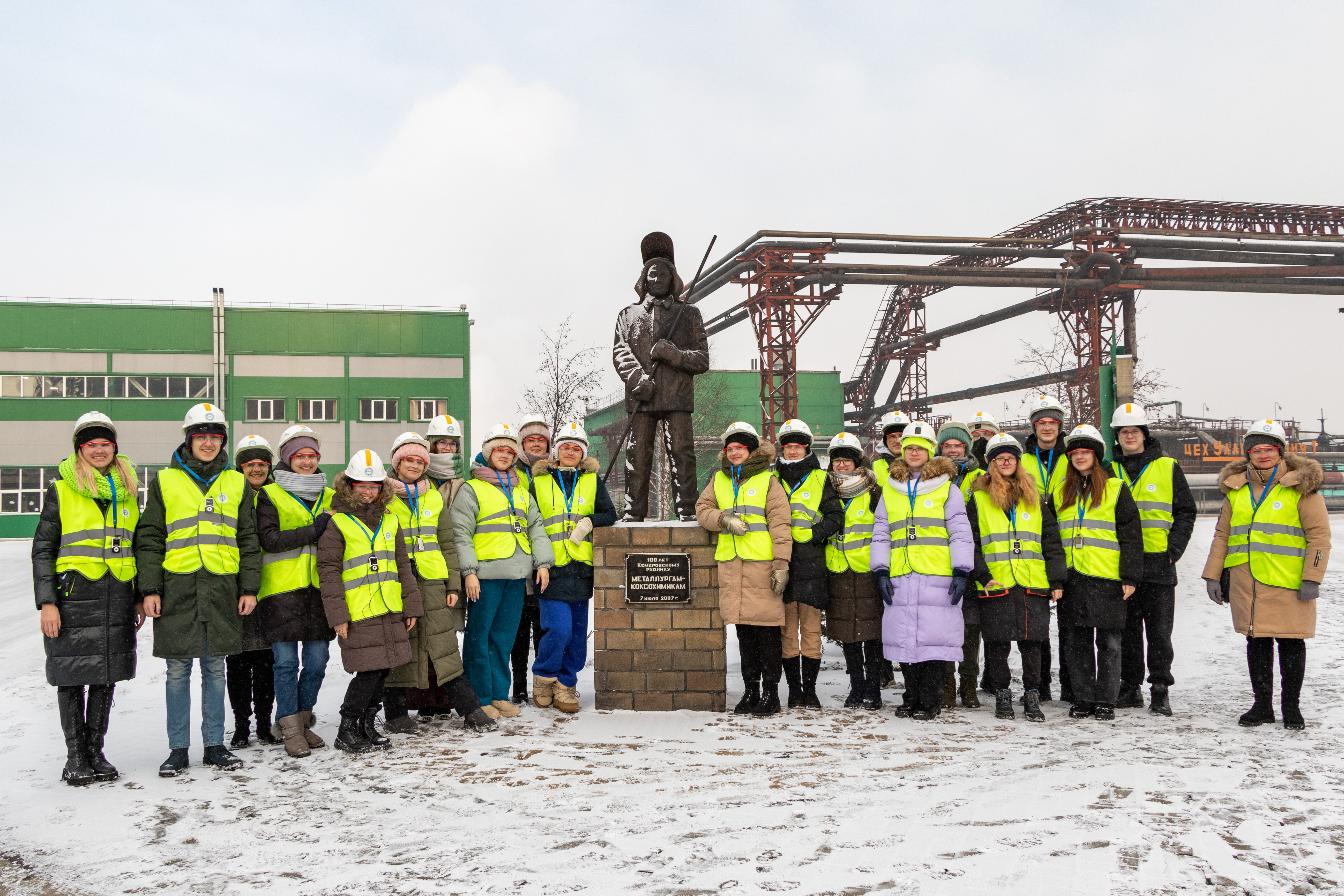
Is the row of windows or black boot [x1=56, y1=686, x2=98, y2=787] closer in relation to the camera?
black boot [x1=56, y1=686, x2=98, y2=787]

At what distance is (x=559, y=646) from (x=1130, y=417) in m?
4.00

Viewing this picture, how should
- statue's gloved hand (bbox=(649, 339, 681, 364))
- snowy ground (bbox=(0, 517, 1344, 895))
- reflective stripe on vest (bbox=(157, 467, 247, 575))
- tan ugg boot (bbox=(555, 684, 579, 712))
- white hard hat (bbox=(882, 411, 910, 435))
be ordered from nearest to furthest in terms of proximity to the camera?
snowy ground (bbox=(0, 517, 1344, 895)) < reflective stripe on vest (bbox=(157, 467, 247, 575)) < tan ugg boot (bbox=(555, 684, 579, 712)) < statue's gloved hand (bbox=(649, 339, 681, 364)) < white hard hat (bbox=(882, 411, 910, 435))

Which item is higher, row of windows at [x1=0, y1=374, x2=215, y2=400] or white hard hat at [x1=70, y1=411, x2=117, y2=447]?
row of windows at [x1=0, y1=374, x2=215, y2=400]

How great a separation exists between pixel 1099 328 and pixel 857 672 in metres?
24.0

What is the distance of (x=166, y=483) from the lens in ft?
15.5

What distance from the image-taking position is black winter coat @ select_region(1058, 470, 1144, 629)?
18.3 feet

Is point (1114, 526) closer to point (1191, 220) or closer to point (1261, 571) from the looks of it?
point (1261, 571)

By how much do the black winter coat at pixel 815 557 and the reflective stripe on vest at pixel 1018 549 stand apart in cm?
95

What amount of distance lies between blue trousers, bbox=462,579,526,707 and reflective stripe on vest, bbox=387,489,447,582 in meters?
0.42

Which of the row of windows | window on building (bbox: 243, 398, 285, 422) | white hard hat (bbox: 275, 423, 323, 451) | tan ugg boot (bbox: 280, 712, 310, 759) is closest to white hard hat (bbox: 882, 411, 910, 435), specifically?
white hard hat (bbox: 275, 423, 323, 451)

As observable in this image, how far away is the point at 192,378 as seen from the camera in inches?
1218

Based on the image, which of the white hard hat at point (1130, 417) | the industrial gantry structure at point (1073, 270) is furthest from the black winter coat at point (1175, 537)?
the industrial gantry structure at point (1073, 270)

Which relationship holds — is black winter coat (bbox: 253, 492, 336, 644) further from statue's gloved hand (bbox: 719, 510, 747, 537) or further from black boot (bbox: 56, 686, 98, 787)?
statue's gloved hand (bbox: 719, 510, 747, 537)

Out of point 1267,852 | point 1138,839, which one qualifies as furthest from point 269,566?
point 1267,852
